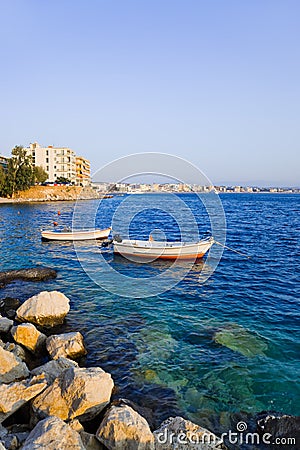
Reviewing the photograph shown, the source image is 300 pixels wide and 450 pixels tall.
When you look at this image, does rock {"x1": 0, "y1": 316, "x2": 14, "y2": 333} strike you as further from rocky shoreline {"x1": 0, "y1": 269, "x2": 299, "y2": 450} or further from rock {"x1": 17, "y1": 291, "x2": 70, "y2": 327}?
rocky shoreline {"x1": 0, "y1": 269, "x2": 299, "y2": 450}

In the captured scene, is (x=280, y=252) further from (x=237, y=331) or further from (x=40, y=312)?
(x=40, y=312)

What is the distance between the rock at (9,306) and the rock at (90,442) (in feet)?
30.9

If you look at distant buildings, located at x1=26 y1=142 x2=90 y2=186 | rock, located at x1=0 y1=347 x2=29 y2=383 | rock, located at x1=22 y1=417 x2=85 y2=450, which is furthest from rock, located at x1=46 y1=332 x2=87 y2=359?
distant buildings, located at x1=26 y1=142 x2=90 y2=186

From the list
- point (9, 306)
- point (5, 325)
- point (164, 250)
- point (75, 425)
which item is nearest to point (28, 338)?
point (5, 325)

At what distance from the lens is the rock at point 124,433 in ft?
22.5

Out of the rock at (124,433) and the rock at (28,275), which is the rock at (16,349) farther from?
the rock at (28,275)

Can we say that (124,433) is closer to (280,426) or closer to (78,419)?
(78,419)

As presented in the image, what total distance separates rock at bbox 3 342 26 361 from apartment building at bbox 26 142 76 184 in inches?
5487

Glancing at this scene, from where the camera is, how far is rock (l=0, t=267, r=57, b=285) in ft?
69.6

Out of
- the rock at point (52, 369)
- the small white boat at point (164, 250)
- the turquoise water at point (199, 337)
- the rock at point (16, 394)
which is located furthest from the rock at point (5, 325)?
the small white boat at point (164, 250)

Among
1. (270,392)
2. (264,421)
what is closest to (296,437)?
(264,421)

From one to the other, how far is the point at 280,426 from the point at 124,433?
170 inches

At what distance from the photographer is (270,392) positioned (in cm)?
1043

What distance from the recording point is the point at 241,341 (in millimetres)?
13523
